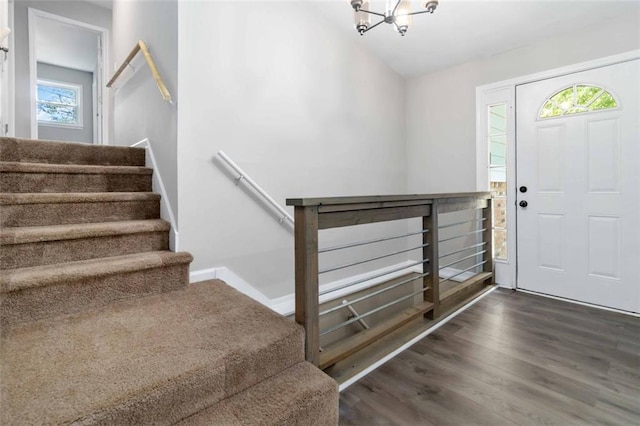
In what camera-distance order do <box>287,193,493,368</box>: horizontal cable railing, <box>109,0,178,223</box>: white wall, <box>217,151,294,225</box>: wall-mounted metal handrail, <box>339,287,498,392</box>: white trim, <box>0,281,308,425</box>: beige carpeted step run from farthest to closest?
<box>217,151,294,225</box>: wall-mounted metal handrail
<box>109,0,178,223</box>: white wall
<box>339,287,498,392</box>: white trim
<box>287,193,493,368</box>: horizontal cable railing
<box>0,281,308,425</box>: beige carpeted step

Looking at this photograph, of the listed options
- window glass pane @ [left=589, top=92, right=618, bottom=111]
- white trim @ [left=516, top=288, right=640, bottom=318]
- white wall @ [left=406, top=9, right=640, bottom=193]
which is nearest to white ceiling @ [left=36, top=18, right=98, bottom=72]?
white wall @ [left=406, top=9, right=640, bottom=193]

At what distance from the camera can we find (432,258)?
238 cm

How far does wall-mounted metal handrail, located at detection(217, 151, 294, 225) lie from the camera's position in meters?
2.28

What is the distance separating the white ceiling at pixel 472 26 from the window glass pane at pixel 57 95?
5.90 metres

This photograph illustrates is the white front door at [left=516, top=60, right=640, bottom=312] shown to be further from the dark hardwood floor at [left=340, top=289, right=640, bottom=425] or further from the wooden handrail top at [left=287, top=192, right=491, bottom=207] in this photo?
the wooden handrail top at [left=287, top=192, right=491, bottom=207]

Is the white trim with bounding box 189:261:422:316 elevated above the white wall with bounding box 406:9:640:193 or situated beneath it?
situated beneath

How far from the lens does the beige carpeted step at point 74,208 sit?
5.80 feet

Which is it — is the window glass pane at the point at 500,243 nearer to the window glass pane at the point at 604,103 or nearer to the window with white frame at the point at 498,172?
the window with white frame at the point at 498,172

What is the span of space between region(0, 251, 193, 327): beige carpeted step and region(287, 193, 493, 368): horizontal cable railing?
86 centimetres

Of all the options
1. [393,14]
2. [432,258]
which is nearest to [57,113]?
[393,14]

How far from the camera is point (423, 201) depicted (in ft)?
7.48

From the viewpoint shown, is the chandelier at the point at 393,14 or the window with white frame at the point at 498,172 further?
the window with white frame at the point at 498,172

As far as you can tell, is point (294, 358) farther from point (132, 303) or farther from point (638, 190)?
point (638, 190)

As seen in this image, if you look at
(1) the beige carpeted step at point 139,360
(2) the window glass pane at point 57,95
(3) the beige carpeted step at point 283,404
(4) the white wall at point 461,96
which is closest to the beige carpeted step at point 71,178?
(1) the beige carpeted step at point 139,360
